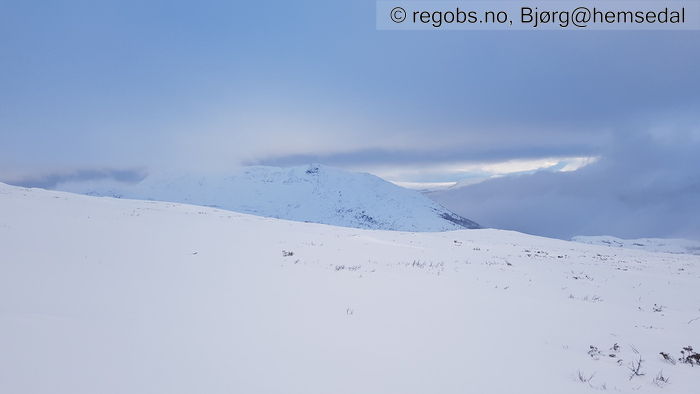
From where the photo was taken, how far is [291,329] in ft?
17.8

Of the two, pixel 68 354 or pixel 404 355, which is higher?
pixel 68 354

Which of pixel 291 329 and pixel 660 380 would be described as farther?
pixel 291 329

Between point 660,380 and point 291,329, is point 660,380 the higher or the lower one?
the lower one

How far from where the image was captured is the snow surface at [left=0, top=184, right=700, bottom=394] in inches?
148

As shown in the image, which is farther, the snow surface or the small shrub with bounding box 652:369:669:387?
the small shrub with bounding box 652:369:669:387

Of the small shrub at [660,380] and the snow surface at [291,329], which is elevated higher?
the snow surface at [291,329]

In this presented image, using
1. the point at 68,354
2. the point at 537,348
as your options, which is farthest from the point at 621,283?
the point at 68,354

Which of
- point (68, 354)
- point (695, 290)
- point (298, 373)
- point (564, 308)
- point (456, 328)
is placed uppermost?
point (68, 354)

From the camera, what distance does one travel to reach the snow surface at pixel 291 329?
12.3ft

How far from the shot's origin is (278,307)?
6.56 meters

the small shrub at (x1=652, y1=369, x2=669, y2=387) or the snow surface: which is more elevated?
the snow surface

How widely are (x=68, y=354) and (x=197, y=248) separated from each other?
32.1ft

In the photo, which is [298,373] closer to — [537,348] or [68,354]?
[68,354]

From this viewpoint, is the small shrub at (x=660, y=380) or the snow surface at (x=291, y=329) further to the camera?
the small shrub at (x=660, y=380)
